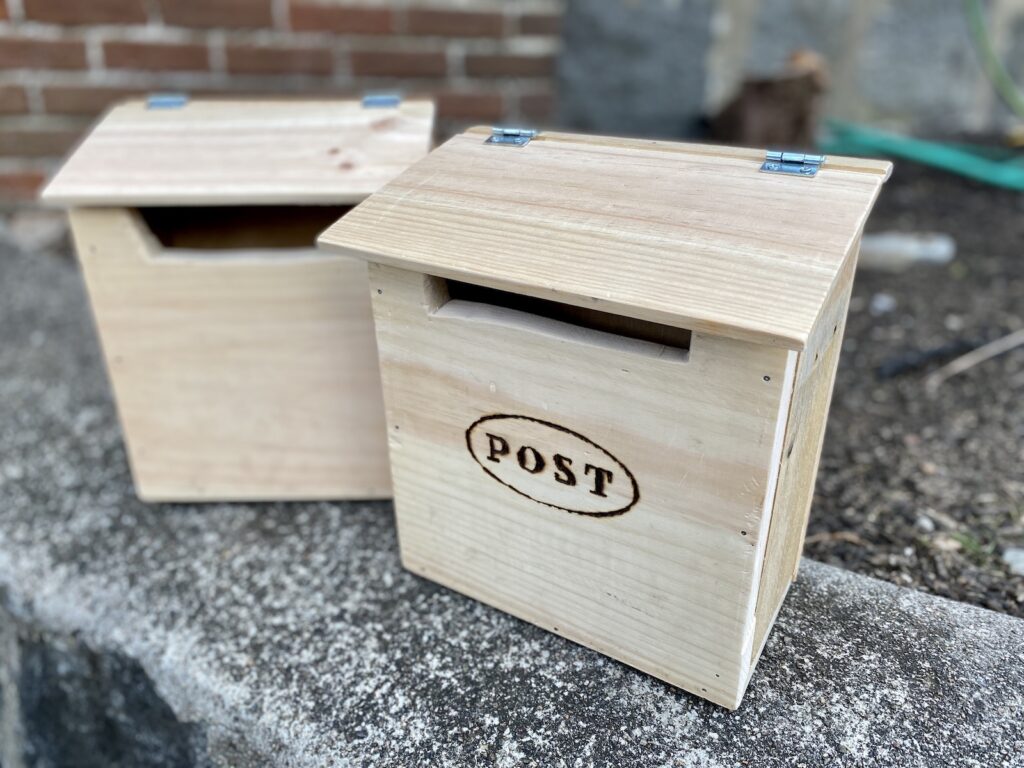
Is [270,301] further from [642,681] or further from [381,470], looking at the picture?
[642,681]

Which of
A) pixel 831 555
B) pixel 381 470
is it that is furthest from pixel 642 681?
pixel 381 470

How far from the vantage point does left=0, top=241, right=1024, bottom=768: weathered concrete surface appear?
87 cm

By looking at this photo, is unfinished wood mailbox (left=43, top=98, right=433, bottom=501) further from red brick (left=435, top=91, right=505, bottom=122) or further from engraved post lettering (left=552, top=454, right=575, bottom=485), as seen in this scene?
red brick (left=435, top=91, right=505, bottom=122)

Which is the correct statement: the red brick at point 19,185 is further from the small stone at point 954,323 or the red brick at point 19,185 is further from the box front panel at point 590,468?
the small stone at point 954,323

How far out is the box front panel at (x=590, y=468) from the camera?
2.46 feet

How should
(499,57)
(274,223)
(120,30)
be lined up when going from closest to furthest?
(274,223) < (120,30) < (499,57)

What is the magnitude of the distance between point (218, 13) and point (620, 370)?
68.4 inches

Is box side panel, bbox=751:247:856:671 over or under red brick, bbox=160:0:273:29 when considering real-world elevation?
under

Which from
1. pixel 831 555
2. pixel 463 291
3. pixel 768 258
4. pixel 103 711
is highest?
pixel 768 258

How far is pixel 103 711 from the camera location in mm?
1117

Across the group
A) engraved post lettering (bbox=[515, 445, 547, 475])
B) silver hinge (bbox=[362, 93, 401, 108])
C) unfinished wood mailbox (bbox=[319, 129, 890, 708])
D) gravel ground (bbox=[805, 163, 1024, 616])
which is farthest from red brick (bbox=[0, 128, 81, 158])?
gravel ground (bbox=[805, 163, 1024, 616])

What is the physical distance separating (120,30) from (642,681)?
1.90 m

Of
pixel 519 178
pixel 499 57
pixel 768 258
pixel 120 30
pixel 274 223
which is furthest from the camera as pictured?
pixel 499 57

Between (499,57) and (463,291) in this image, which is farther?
(499,57)
